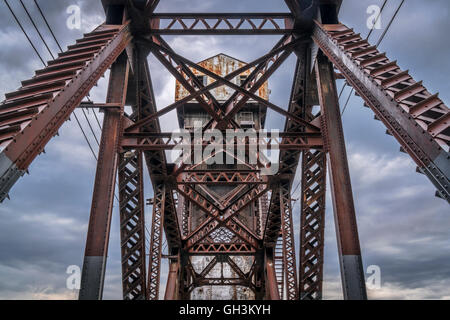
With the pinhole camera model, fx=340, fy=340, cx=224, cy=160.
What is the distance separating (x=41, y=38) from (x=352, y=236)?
8287 mm

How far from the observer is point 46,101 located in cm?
541

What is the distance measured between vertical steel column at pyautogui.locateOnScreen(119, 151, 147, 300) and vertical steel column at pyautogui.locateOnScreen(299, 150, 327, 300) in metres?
5.08

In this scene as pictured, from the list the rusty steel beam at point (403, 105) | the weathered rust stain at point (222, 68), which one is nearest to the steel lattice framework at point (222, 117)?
the rusty steel beam at point (403, 105)

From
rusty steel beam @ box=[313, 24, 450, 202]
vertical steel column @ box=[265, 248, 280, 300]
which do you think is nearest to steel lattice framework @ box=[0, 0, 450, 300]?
rusty steel beam @ box=[313, 24, 450, 202]

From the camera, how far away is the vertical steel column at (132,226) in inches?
397

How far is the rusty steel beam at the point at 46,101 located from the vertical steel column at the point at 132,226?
10.3ft

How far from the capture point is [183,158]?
12844 mm

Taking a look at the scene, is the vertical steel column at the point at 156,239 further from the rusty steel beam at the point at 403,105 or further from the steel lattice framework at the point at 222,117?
the rusty steel beam at the point at 403,105

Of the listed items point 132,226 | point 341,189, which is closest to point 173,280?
point 132,226

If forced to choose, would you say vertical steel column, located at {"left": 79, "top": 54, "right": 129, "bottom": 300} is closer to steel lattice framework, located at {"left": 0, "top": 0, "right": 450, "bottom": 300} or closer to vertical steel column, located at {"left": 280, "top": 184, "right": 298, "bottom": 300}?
steel lattice framework, located at {"left": 0, "top": 0, "right": 450, "bottom": 300}

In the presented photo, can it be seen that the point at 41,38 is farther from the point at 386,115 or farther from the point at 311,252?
the point at 311,252

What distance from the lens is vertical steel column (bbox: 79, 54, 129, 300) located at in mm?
7142
